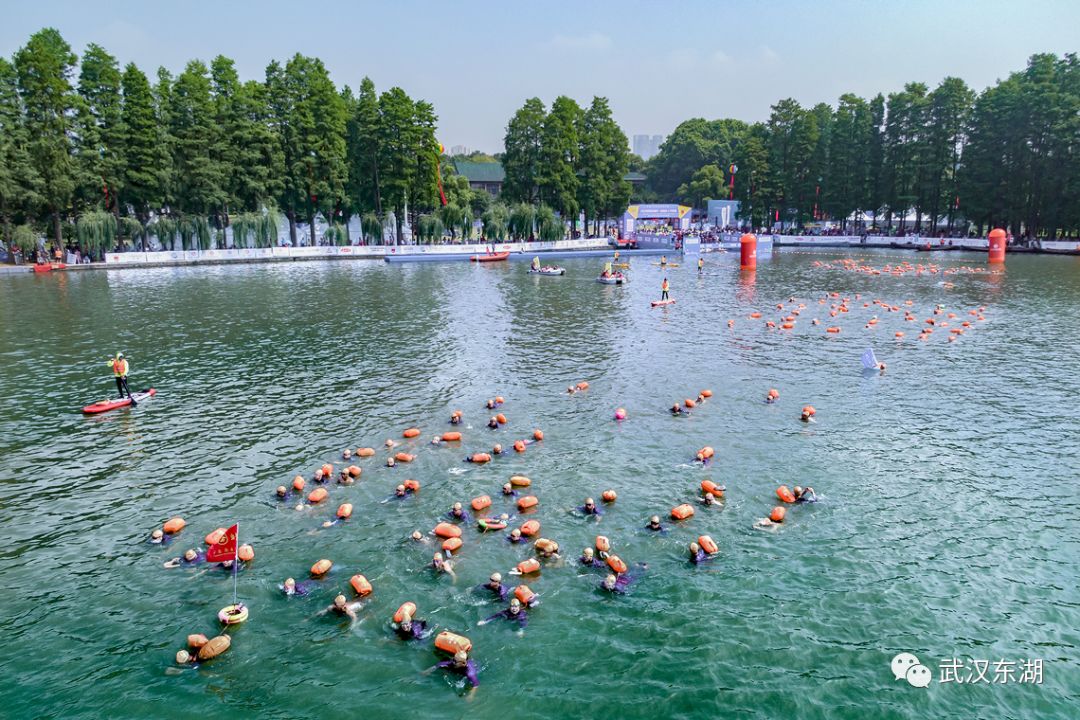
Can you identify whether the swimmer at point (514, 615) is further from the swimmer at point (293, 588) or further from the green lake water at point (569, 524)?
the swimmer at point (293, 588)

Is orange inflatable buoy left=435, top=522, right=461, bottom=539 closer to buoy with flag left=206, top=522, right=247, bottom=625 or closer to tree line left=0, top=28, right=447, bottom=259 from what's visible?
buoy with flag left=206, top=522, right=247, bottom=625

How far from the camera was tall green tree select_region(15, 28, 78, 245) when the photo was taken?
234 feet

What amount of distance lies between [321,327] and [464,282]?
25.4m

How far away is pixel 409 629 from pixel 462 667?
149cm

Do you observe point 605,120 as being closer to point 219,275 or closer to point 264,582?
point 219,275

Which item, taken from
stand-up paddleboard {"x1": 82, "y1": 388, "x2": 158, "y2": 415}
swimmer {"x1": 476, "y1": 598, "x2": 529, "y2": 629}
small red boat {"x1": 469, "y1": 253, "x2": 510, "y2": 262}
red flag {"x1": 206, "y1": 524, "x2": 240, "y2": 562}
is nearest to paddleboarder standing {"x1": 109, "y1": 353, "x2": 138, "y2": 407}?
stand-up paddleboard {"x1": 82, "y1": 388, "x2": 158, "y2": 415}

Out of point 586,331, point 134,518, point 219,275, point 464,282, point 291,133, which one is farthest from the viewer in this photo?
point 291,133

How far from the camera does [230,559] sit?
1429cm

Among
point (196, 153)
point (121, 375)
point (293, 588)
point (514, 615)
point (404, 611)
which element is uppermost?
point (196, 153)

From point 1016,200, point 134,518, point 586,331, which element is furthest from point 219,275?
point 1016,200

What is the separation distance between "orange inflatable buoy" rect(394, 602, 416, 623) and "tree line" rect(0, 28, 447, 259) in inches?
3042

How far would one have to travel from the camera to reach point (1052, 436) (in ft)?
73.9

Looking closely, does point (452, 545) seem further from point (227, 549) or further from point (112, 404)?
point (112, 404)

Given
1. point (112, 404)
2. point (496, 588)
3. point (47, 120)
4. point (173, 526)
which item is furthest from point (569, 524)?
point (47, 120)
